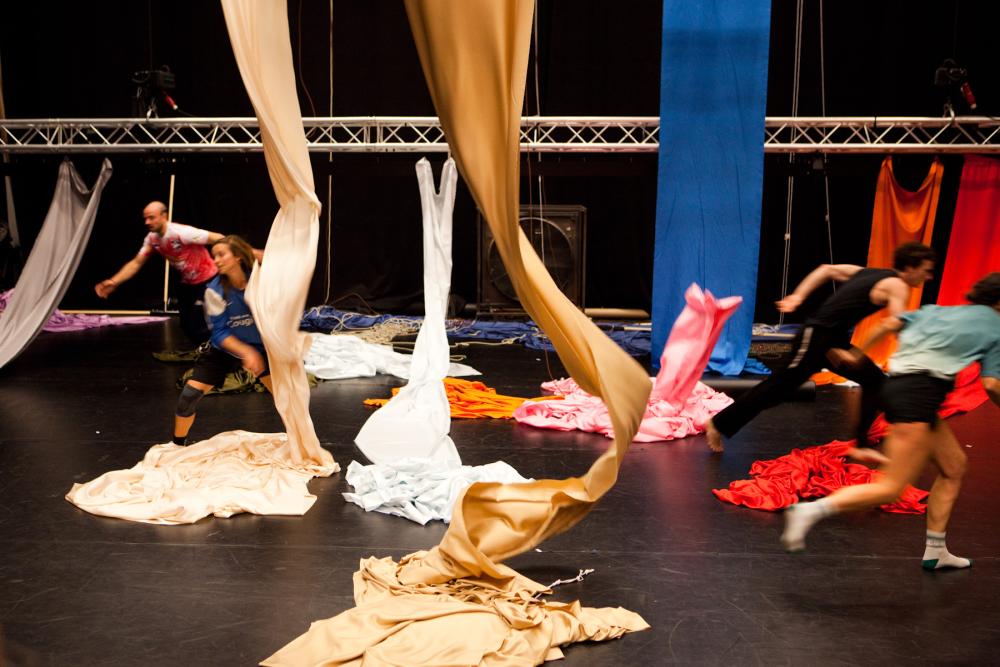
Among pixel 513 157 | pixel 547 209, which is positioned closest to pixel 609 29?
pixel 547 209

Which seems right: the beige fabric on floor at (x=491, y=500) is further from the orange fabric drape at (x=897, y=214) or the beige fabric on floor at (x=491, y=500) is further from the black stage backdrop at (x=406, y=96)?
the black stage backdrop at (x=406, y=96)

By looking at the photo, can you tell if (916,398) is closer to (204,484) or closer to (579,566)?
(579,566)

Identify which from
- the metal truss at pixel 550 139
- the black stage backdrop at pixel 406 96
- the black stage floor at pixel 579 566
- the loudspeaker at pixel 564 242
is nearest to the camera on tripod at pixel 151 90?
the metal truss at pixel 550 139

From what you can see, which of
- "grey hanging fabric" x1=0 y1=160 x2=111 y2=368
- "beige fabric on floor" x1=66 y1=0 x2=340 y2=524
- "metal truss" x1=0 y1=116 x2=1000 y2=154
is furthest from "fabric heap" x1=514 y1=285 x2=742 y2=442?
"grey hanging fabric" x1=0 y1=160 x2=111 y2=368

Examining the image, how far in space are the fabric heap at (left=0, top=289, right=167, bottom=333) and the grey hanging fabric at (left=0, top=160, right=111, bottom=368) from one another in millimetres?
2020

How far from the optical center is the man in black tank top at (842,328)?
3.93 meters

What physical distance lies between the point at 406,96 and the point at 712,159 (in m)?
4.19

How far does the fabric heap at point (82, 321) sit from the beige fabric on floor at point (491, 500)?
7.22 metres

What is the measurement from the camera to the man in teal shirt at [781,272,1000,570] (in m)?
3.41

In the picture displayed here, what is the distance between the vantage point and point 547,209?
30.8ft

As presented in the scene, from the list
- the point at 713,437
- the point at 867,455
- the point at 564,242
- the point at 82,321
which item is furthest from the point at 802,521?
the point at 82,321

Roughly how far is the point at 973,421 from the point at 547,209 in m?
4.56

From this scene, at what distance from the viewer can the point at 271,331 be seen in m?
4.39

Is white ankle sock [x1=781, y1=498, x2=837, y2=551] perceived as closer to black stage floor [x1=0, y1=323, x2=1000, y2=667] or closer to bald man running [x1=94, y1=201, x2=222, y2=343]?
black stage floor [x1=0, y1=323, x2=1000, y2=667]
